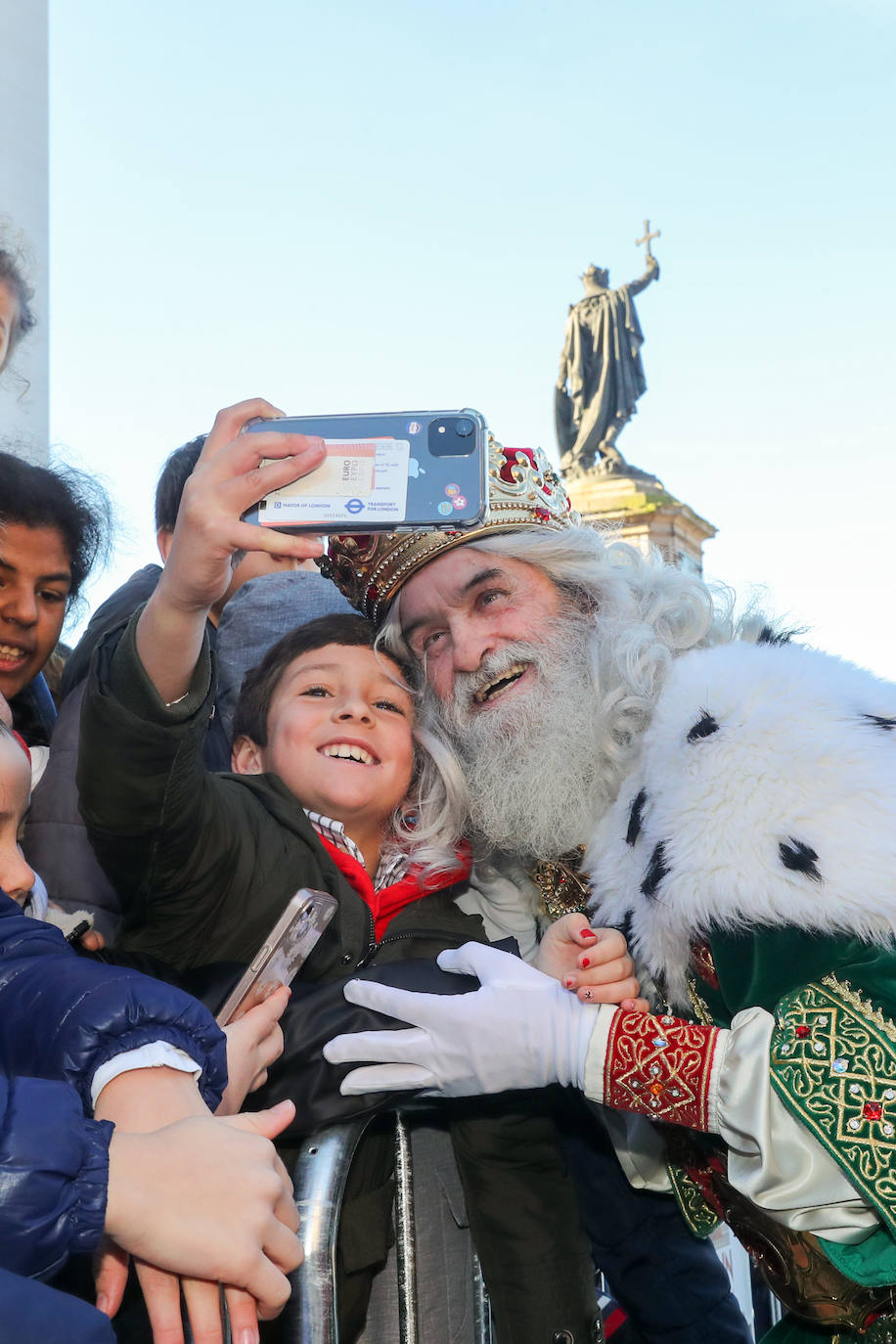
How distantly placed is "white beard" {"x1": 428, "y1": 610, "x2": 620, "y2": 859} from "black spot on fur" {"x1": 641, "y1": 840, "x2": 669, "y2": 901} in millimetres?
447

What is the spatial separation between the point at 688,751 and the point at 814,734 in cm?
21

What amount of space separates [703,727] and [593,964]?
0.44m

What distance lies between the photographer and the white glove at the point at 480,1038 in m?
1.89

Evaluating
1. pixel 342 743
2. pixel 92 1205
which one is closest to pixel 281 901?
pixel 342 743

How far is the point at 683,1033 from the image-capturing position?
1795 millimetres

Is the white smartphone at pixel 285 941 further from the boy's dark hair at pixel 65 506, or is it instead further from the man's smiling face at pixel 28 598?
the boy's dark hair at pixel 65 506

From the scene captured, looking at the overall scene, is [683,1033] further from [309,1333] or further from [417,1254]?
[309,1333]

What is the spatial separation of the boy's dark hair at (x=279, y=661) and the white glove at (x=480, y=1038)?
28.1 inches

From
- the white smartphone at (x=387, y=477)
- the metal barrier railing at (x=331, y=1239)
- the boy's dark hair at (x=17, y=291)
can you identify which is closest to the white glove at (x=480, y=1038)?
the metal barrier railing at (x=331, y=1239)

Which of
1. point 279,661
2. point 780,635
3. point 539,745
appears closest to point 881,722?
point 780,635

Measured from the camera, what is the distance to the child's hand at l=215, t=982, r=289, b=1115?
156 centimetres

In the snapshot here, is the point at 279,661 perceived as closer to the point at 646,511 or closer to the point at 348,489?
the point at 348,489

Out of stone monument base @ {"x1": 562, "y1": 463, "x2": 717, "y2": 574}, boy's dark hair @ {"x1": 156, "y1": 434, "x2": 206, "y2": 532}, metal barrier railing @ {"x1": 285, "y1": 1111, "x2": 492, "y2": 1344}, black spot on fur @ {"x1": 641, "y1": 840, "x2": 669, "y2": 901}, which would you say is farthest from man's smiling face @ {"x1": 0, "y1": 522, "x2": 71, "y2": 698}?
stone monument base @ {"x1": 562, "y1": 463, "x2": 717, "y2": 574}

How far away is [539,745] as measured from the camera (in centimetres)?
246
